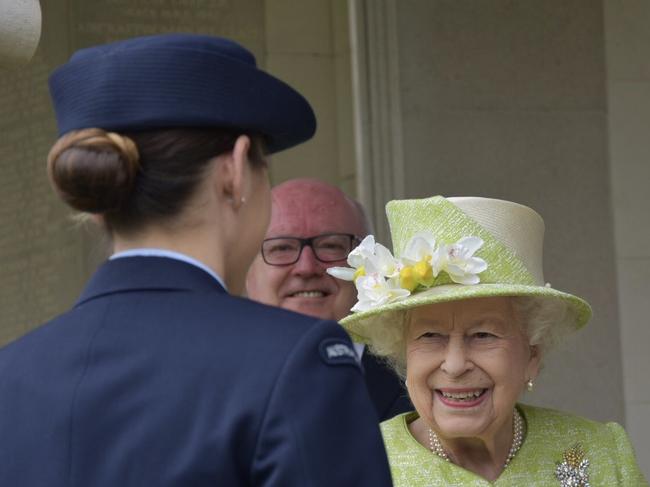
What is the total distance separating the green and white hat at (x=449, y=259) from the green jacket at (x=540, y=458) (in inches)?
10.8

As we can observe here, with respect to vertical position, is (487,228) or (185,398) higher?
(487,228)

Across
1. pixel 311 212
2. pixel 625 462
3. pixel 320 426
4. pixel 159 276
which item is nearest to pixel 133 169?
pixel 159 276

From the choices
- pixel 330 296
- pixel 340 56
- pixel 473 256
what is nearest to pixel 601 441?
pixel 473 256

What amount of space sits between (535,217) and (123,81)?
5.70 ft

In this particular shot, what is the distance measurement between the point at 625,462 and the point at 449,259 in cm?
63

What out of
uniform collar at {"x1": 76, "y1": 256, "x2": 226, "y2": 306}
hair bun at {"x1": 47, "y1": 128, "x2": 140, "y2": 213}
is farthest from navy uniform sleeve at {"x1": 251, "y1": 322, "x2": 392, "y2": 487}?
hair bun at {"x1": 47, "y1": 128, "x2": 140, "y2": 213}

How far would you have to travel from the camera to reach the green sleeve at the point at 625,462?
345 cm

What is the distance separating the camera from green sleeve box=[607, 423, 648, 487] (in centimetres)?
345

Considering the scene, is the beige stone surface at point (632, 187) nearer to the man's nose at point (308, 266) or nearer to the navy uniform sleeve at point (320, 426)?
the man's nose at point (308, 266)

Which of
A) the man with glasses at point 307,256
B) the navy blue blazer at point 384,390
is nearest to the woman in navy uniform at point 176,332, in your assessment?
the navy blue blazer at point 384,390

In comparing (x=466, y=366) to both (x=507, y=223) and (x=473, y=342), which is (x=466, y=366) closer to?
(x=473, y=342)

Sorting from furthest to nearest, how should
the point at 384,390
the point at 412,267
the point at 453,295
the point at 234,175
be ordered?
the point at 384,390, the point at 412,267, the point at 453,295, the point at 234,175

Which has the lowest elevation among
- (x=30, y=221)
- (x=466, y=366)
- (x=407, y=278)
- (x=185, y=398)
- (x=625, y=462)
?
(x=625, y=462)

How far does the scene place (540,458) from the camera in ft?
11.4
